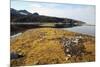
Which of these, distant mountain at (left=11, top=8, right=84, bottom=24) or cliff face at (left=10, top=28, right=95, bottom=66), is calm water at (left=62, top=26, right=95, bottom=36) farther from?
distant mountain at (left=11, top=8, right=84, bottom=24)

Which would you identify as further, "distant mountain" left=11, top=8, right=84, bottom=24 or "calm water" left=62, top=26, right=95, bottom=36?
"calm water" left=62, top=26, right=95, bottom=36

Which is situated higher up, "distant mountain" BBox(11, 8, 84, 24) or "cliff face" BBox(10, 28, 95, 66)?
"distant mountain" BBox(11, 8, 84, 24)

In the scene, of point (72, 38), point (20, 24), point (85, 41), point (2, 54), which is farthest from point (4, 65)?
point (85, 41)

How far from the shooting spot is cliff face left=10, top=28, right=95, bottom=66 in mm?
2197

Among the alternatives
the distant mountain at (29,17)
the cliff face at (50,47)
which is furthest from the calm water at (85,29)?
the distant mountain at (29,17)

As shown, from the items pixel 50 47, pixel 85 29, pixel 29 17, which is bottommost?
pixel 50 47

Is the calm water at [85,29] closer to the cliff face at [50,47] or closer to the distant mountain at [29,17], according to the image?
the cliff face at [50,47]

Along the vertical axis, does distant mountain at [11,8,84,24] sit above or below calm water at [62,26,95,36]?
above

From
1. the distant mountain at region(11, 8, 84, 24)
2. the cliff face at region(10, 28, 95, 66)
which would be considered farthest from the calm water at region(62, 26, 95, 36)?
the distant mountain at region(11, 8, 84, 24)

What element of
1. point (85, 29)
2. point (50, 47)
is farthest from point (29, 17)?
point (85, 29)

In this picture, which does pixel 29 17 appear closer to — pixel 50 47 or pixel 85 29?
pixel 50 47

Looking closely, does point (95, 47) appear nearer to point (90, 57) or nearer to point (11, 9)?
point (90, 57)

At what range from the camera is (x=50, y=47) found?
2314 mm

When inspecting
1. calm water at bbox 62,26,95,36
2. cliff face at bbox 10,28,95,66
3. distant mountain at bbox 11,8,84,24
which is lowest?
cliff face at bbox 10,28,95,66
